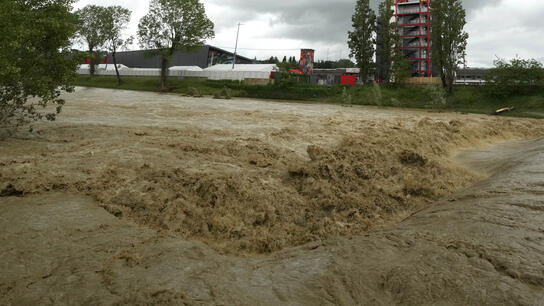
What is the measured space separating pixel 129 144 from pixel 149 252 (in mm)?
6983

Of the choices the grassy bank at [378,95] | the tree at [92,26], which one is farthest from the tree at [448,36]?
the tree at [92,26]

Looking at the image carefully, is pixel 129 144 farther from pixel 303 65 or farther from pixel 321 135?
pixel 303 65

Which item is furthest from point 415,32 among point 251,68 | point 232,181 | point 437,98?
point 232,181

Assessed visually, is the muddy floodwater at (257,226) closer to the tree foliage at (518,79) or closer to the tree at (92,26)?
the tree foliage at (518,79)

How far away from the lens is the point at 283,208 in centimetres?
693

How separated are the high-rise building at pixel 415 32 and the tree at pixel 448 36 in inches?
1007

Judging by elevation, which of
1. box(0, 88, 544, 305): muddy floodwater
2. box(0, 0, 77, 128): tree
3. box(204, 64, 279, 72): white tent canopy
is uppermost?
box(204, 64, 279, 72): white tent canopy

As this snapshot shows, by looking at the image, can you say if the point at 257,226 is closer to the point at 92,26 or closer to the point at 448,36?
the point at 448,36

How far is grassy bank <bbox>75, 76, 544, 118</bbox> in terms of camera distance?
41.8 meters

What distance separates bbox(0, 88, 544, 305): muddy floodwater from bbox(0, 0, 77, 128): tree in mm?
1504

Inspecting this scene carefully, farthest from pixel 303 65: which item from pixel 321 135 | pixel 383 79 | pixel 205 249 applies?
pixel 205 249

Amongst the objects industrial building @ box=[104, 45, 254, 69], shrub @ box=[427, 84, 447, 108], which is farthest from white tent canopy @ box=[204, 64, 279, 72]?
shrub @ box=[427, 84, 447, 108]

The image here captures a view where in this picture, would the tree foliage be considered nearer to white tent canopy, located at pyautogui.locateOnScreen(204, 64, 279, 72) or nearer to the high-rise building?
the high-rise building

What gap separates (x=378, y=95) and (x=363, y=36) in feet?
61.7
